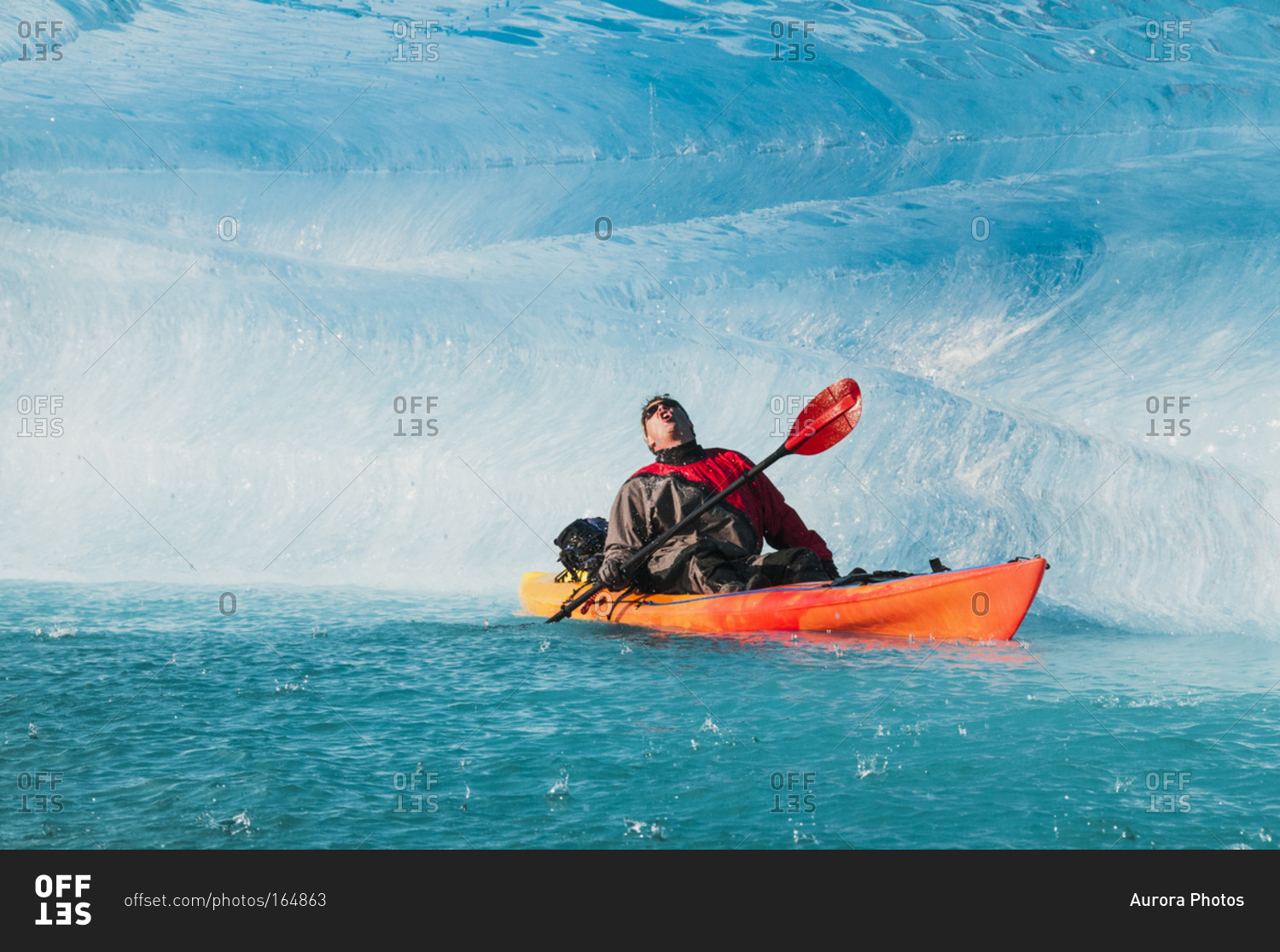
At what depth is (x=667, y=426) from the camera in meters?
6.86

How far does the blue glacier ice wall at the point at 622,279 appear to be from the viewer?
9852mm

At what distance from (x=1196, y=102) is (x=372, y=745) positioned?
50.9ft

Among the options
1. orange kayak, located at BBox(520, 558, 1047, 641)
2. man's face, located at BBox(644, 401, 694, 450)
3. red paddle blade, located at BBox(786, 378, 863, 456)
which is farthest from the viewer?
man's face, located at BBox(644, 401, 694, 450)

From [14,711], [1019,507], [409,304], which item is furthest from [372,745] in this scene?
[409,304]

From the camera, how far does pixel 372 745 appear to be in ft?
14.2

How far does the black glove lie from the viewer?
21.8 ft

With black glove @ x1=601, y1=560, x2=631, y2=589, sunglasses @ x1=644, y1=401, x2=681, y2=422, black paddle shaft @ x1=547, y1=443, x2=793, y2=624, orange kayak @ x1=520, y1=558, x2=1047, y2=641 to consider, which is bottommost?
orange kayak @ x1=520, y1=558, x2=1047, y2=641

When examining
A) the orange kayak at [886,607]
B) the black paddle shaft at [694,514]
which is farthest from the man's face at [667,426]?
the orange kayak at [886,607]

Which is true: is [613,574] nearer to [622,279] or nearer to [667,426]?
[667,426]

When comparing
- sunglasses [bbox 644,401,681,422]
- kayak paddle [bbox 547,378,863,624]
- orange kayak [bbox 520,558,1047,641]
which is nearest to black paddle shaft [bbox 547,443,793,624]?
kayak paddle [bbox 547,378,863,624]

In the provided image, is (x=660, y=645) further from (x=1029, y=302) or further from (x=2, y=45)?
(x=2, y=45)

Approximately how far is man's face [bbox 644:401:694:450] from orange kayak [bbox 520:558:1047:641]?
36.4 inches

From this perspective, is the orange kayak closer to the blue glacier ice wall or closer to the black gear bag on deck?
the black gear bag on deck

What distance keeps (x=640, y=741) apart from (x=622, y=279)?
10.7 m
